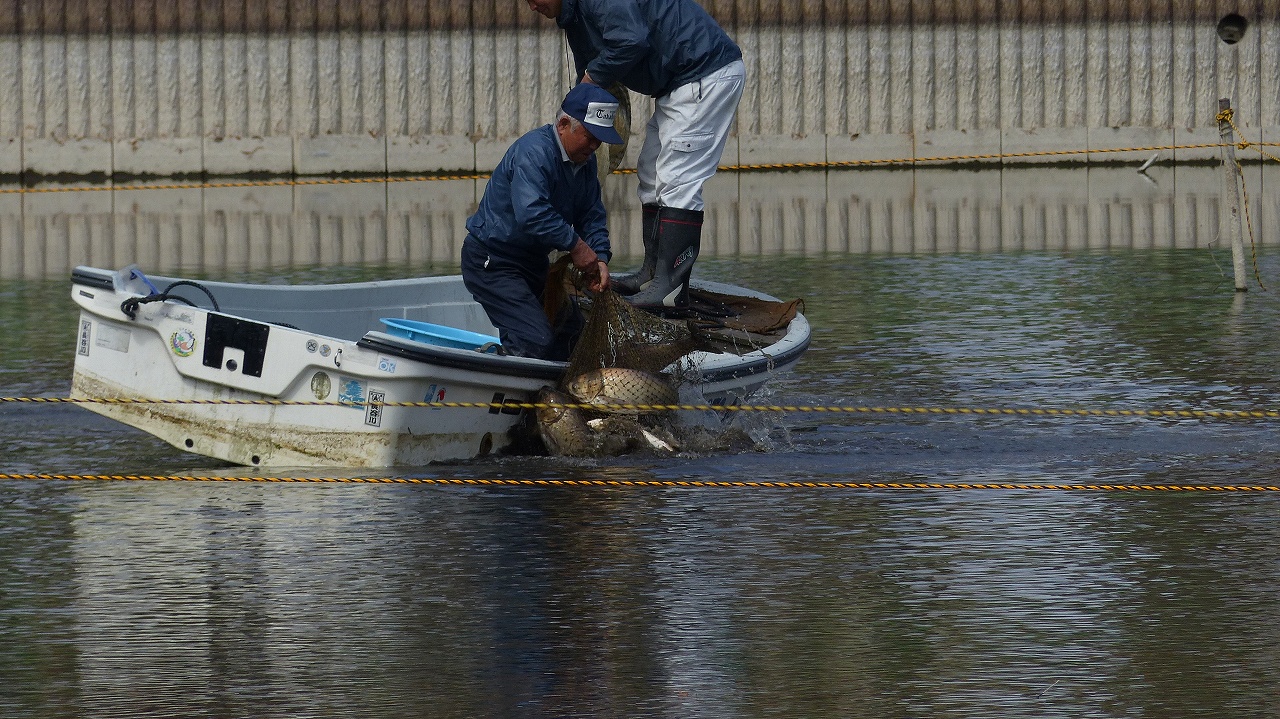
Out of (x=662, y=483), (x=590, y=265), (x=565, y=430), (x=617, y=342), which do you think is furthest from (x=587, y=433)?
(x=590, y=265)

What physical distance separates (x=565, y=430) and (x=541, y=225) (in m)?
0.90

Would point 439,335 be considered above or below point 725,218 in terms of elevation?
below

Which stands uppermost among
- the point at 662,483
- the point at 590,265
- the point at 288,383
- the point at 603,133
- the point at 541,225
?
the point at 603,133

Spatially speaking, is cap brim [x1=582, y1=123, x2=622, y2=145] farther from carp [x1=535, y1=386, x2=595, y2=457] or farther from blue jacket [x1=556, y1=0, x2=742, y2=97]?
carp [x1=535, y1=386, x2=595, y2=457]

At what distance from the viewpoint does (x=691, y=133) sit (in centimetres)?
1132

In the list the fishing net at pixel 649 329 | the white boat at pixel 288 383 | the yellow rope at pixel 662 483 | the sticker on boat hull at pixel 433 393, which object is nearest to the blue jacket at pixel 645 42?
the fishing net at pixel 649 329

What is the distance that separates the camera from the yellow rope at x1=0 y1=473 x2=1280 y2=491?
8875 mm

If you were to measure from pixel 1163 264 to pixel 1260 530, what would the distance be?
9.13 metres

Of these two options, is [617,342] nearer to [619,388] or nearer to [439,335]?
[619,388]

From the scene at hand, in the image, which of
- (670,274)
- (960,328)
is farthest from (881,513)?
(960,328)

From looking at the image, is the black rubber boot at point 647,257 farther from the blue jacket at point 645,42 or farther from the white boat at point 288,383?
the white boat at point 288,383

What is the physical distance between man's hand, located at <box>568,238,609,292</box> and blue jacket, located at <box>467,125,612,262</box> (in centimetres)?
5

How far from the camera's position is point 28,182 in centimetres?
2647

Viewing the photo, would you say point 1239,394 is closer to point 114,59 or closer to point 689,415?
point 689,415
